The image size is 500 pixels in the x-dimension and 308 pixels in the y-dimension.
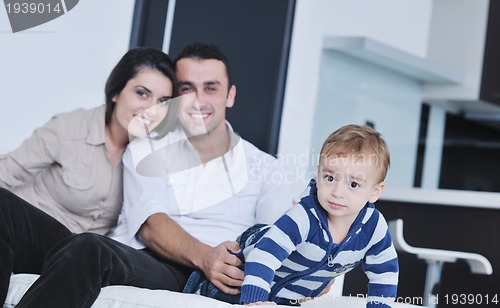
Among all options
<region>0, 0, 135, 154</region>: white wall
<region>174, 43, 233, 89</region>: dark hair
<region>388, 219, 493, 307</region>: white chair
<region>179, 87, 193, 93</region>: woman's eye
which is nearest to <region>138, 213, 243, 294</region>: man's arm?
<region>179, 87, 193, 93</region>: woman's eye

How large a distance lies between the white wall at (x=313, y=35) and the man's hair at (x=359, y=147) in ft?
5.53

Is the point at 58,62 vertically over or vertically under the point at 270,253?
over

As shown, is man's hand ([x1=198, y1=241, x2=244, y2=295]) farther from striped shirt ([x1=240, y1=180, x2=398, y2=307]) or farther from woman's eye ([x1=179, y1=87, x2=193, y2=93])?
woman's eye ([x1=179, y1=87, x2=193, y2=93])

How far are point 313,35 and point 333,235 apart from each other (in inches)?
107

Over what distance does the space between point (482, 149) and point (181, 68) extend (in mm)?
4191

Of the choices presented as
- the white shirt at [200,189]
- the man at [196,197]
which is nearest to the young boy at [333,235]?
the man at [196,197]

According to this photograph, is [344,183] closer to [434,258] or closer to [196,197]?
[196,197]

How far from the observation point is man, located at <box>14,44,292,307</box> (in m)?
1.92

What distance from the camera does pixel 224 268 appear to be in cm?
190

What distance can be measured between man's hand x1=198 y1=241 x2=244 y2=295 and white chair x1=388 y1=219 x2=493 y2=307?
4.98ft

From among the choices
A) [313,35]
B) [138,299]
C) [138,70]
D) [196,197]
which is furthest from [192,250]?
[313,35]

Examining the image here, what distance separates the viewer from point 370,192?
1.70 meters

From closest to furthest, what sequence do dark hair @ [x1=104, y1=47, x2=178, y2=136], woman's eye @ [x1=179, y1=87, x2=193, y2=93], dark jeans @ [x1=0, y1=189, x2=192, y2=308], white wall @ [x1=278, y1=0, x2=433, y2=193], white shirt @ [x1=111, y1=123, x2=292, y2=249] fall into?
dark jeans @ [x1=0, y1=189, x2=192, y2=308] < white shirt @ [x1=111, y1=123, x2=292, y2=249] < dark hair @ [x1=104, y1=47, x2=178, y2=136] < woman's eye @ [x1=179, y1=87, x2=193, y2=93] < white wall @ [x1=278, y1=0, x2=433, y2=193]

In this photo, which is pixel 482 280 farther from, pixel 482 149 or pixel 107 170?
pixel 482 149
